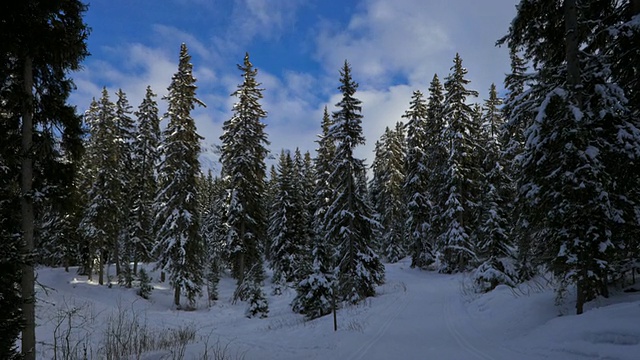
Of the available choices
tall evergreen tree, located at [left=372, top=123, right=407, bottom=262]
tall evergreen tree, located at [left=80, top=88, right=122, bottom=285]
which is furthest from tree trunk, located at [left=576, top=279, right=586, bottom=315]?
tall evergreen tree, located at [left=80, top=88, right=122, bottom=285]

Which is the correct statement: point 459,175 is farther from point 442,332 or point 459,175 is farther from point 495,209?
point 442,332

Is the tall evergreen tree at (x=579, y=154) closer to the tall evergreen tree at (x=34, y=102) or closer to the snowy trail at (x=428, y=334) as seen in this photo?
the snowy trail at (x=428, y=334)

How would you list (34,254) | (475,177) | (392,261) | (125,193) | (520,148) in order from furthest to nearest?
(392,261) < (125,193) < (475,177) < (520,148) < (34,254)

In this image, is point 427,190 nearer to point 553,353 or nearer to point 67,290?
point 553,353

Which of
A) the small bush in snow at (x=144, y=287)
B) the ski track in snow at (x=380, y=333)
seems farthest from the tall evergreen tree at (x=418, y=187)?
the small bush in snow at (x=144, y=287)

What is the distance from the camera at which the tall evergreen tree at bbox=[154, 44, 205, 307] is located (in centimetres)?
2486

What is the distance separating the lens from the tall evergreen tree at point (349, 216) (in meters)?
20.4

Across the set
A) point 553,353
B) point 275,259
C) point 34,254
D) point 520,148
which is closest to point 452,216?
point 520,148

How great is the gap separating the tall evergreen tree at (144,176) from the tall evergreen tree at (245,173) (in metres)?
11.0

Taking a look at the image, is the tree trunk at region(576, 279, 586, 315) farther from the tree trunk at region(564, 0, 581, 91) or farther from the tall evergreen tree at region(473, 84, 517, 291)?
the tall evergreen tree at region(473, 84, 517, 291)

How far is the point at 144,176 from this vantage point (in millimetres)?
33812

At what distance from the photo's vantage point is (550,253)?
9359 millimetres

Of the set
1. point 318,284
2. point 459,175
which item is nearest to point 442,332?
point 318,284

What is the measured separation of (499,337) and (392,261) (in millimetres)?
34143
